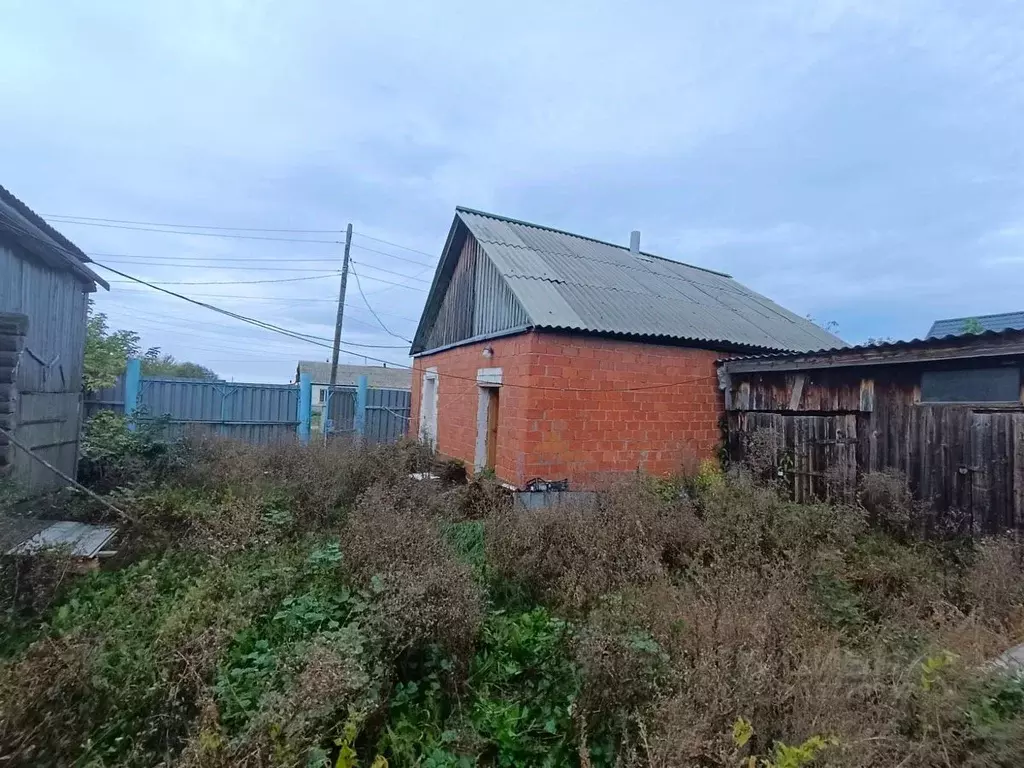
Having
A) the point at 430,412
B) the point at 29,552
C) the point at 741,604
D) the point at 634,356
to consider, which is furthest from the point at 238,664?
the point at 430,412

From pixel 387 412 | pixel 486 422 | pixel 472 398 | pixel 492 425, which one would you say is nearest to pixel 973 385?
pixel 492 425

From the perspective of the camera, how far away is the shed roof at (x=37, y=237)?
5.66m

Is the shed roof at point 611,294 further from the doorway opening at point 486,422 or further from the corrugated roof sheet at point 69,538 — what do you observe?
the corrugated roof sheet at point 69,538

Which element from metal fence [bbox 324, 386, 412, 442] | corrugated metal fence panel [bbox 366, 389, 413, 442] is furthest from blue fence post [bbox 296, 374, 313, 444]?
corrugated metal fence panel [bbox 366, 389, 413, 442]

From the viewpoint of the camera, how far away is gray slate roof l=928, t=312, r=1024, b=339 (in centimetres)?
1149

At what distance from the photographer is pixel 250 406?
12.0 meters

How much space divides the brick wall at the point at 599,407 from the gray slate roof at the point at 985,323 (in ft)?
21.5

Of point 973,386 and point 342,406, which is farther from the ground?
point 973,386

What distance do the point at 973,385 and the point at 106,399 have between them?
1454cm

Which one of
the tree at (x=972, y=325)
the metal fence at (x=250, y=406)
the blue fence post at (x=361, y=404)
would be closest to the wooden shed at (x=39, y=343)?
the metal fence at (x=250, y=406)

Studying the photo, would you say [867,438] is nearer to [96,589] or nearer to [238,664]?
[238,664]

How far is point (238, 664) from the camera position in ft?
11.0

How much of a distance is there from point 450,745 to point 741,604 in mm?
A: 2131

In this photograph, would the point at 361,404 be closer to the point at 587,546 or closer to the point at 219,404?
the point at 219,404
